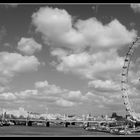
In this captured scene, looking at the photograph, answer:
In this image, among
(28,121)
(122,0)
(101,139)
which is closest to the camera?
(101,139)

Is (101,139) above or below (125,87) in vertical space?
below

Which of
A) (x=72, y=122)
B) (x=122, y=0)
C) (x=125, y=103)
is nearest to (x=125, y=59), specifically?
(x=125, y=103)

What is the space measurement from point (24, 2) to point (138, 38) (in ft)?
128

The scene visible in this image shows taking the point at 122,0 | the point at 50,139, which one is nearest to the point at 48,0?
the point at 122,0

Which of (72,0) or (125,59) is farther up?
(125,59)

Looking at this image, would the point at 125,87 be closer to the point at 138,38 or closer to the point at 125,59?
the point at 125,59

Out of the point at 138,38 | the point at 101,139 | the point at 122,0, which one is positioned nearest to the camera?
the point at 101,139

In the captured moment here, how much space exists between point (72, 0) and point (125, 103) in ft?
128

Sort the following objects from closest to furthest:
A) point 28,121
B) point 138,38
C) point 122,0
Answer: point 122,0 → point 138,38 → point 28,121

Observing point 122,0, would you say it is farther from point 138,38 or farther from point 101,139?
point 138,38

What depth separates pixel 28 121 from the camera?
510 feet

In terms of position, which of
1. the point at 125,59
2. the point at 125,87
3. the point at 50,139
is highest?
the point at 125,59

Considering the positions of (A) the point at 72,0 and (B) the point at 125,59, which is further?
(B) the point at 125,59

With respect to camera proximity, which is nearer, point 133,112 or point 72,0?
point 72,0
